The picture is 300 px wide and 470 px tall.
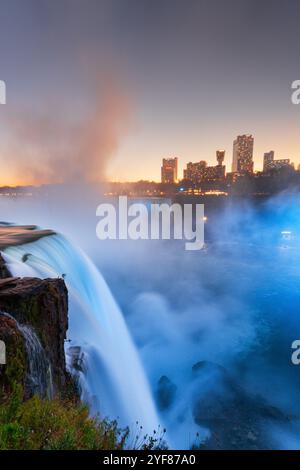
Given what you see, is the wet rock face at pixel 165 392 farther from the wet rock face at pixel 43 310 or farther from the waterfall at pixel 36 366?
the waterfall at pixel 36 366

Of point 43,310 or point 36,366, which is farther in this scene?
point 43,310

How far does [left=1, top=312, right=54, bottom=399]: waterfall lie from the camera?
455 centimetres

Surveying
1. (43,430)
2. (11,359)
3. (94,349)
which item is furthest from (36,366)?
(94,349)

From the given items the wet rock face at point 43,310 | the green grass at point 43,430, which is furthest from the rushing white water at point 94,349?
the green grass at point 43,430

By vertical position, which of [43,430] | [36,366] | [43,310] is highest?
[43,310]

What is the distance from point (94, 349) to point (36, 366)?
528 centimetres

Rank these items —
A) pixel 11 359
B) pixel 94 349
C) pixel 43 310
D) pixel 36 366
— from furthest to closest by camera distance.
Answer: pixel 94 349 < pixel 43 310 < pixel 36 366 < pixel 11 359

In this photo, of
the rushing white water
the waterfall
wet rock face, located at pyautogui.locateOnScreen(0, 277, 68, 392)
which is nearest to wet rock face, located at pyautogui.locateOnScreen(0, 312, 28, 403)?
the waterfall

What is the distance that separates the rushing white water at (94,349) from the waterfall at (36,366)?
307cm

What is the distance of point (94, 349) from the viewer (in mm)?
9781

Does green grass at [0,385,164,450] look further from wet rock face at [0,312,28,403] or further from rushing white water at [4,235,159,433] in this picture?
rushing white water at [4,235,159,433]

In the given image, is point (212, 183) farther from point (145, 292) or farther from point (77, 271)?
point (77, 271)

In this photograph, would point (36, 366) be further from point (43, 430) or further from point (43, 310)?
point (43, 430)

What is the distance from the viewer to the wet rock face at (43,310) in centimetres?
533
